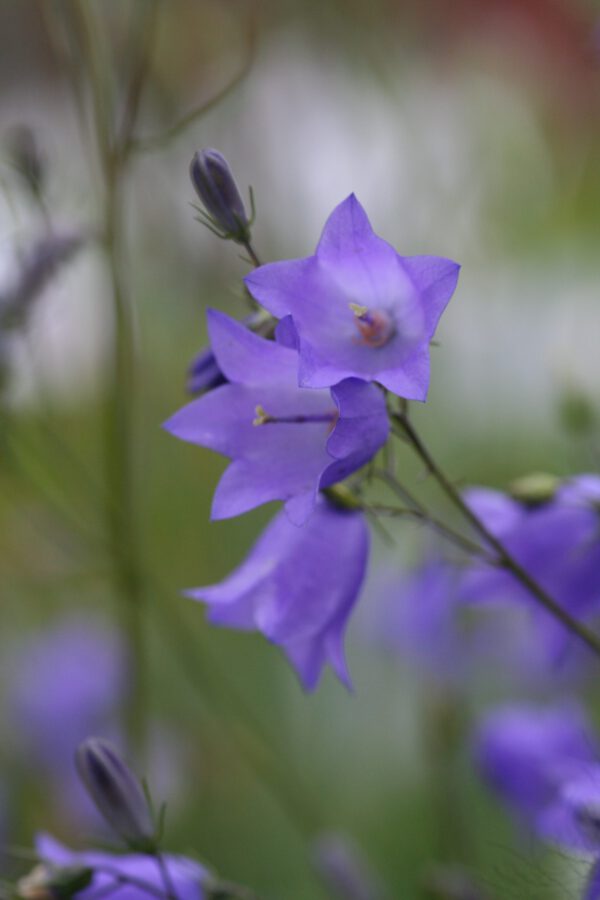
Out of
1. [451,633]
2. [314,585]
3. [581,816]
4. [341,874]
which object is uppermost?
[314,585]

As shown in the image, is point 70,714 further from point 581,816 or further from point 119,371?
point 581,816

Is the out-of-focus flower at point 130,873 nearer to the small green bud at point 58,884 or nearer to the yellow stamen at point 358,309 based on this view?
the small green bud at point 58,884

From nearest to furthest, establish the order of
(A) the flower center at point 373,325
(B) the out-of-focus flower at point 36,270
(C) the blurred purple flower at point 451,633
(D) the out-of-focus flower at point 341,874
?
(A) the flower center at point 373,325 < (D) the out-of-focus flower at point 341,874 < (B) the out-of-focus flower at point 36,270 < (C) the blurred purple flower at point 451,633

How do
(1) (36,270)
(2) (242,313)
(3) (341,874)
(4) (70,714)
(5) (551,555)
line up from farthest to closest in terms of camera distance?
(2) (242,313)
(4) (70,714)
(1) (36,270)
(3) (341,874)
(5) (551,555)

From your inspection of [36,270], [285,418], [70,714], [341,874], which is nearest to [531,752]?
[341,874]

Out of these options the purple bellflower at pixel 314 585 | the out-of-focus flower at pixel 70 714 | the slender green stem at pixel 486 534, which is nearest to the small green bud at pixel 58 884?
the purple bellflower at pixel 314 585
